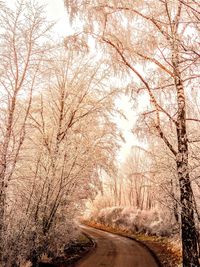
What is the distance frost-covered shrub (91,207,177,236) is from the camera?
1171 inches

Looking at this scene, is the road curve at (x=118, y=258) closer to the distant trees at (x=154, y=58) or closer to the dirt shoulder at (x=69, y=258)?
the dirt shoulder at (x=69, y=258)

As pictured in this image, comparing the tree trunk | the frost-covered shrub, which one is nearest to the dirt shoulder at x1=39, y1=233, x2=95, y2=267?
the frost-covered shrub

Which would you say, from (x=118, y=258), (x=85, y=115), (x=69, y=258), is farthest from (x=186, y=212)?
(x=118, y=258)

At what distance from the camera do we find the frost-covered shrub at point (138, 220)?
29.7m

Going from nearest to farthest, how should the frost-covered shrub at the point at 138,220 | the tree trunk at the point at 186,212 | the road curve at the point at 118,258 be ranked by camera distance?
the tree trunk at the point at 186,212
the road curve at the point at 118,258
the frost-covered shrub at the point at 138,220

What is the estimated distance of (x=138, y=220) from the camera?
117ft

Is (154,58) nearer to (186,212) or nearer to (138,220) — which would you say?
(186,212)

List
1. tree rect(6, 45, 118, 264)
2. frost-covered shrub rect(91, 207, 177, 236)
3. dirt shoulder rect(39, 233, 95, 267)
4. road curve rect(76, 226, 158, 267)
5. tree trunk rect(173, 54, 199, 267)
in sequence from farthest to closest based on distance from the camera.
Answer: frost-covered shrub rect(91, 207, 177, 236), road curve rect(76, 226, 158, 267), dirt shoulder rect(39, 233, 95, 267), tree rect(6, 45, 118, 264), tree trunk rect(173, 54, 199, 267)

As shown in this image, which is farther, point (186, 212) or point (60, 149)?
point (60, 149)

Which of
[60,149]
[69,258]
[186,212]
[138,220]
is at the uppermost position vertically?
[60,149]

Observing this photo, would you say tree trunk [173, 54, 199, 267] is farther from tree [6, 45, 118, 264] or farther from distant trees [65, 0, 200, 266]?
tree [6, 45, 118, 264]

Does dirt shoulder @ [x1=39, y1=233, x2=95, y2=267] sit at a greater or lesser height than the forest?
lesser

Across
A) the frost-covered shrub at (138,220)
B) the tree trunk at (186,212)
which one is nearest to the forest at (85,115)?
the tree trunk at (186,212)

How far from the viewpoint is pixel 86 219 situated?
52.4m
